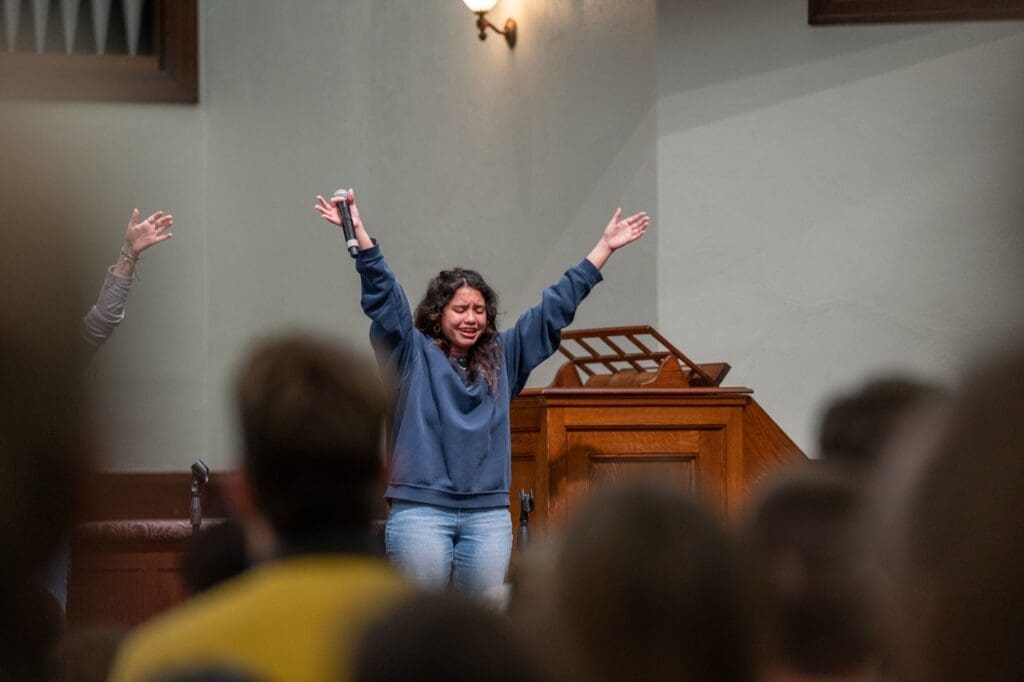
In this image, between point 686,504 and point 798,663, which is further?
point 798,663

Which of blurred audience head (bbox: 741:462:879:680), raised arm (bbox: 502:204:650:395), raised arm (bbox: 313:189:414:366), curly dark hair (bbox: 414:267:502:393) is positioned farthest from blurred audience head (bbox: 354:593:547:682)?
raised arm (bbox: 502:204:650:395)

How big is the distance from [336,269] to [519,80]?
1403mm

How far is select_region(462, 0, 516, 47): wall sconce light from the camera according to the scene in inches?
280

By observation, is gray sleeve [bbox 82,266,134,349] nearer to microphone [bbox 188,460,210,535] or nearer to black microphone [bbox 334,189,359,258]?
black microphone [bbox 334,189,359,258]

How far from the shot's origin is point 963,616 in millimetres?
815

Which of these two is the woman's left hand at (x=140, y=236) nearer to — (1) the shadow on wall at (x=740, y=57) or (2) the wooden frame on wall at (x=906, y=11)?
(1) the shadow on wall at (x=740, y=57)

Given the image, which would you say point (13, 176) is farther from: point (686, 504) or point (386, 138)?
point (386, 138)

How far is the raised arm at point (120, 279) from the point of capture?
3723 millimetres

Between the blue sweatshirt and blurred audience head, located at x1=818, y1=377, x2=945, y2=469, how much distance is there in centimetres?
276

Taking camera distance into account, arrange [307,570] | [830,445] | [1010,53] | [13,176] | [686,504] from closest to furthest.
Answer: [13,176], [686,504], [307,570], [830,445], [1010,53]

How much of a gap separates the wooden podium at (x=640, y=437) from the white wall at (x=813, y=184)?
2101 millimetres

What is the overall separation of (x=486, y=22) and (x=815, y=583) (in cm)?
632

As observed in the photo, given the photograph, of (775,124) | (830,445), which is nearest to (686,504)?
(830,445)

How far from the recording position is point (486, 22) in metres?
7.25
